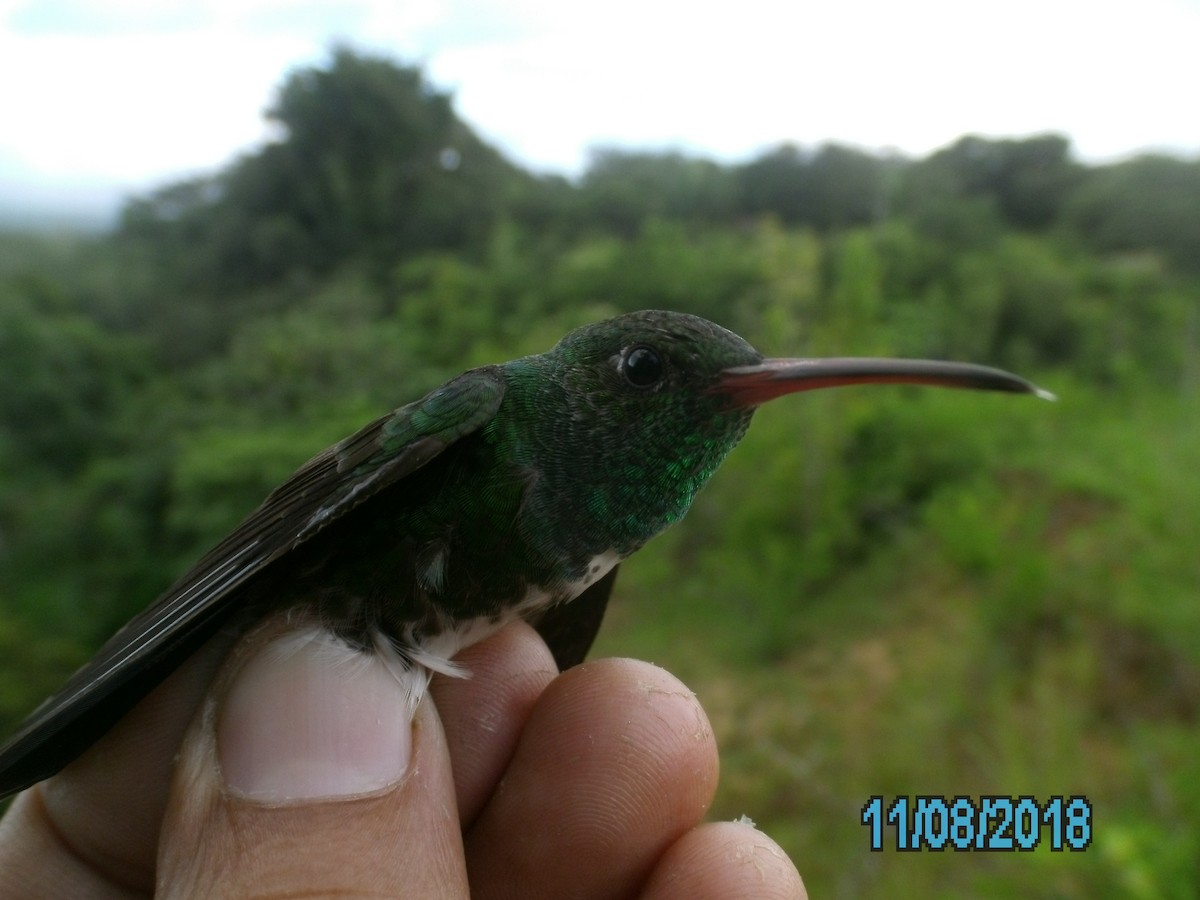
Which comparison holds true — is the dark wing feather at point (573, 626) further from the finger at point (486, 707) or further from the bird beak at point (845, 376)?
the bird beak at point (845, 376)

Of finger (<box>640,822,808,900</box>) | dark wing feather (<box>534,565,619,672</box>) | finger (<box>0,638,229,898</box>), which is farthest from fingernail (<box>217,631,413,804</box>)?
finger (<box>640,822,808,900</box>)

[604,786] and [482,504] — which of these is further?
[604,786]

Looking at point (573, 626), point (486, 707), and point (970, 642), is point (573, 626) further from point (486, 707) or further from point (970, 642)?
point (970, 642)

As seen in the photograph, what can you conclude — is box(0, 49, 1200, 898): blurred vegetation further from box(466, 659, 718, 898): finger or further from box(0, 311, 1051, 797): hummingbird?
box(0, 311, 1051, 797): hummingbird

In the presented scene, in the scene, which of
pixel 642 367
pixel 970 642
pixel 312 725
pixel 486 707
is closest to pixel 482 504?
pixel 642 367

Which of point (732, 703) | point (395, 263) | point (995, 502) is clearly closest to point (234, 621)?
point (732, 703)

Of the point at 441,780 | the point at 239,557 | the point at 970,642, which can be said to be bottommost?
the point at 970,642

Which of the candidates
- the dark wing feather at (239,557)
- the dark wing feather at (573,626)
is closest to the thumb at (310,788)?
the dark wing feather at (239,557)
